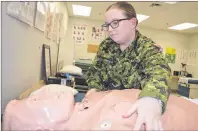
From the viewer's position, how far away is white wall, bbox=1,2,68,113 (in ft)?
2.72

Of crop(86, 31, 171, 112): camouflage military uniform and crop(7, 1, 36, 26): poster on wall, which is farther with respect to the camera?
crop(7, 1, 36, 26): poster on wall

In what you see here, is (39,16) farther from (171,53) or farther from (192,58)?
(192,58)

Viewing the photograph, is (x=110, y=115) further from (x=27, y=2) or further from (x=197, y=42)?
(x=197, y=42)

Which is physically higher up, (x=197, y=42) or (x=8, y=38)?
(x=197, y=42)

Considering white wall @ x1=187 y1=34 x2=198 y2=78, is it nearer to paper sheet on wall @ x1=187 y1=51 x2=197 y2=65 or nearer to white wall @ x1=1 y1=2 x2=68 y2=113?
paper sheet on wall @ x1=187 y1=51 x2=197 y2=65

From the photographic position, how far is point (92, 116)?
589mm

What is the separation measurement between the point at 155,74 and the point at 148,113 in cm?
19

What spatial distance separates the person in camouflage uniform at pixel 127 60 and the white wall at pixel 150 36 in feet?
16.9

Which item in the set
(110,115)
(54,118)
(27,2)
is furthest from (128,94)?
(27,2)

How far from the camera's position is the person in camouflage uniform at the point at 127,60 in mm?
687

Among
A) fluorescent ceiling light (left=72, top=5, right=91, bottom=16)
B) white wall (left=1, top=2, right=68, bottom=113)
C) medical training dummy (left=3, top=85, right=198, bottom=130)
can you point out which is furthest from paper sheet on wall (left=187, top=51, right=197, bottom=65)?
medical training dummy (left=3, top=85, right=198, bottom=130)

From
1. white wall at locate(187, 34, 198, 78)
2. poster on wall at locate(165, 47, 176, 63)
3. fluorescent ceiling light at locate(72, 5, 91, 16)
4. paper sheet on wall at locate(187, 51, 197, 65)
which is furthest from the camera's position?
poster on wall at locate(165, 47, 176, 63)

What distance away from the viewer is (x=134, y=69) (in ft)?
2.90

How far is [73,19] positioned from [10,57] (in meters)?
5.38
